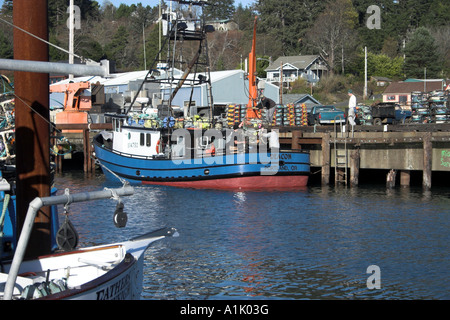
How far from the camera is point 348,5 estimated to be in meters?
85.1

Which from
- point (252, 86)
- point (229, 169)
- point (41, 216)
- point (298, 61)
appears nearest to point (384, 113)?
point (252, 86)

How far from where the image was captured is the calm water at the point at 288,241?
1159 centimetres

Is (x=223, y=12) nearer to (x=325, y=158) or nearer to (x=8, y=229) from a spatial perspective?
(x=325, y=158)

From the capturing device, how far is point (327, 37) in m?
78.8

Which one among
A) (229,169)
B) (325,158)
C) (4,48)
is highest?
(4,48)

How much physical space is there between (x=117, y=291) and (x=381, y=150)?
1999cm

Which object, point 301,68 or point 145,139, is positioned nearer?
point 145,139

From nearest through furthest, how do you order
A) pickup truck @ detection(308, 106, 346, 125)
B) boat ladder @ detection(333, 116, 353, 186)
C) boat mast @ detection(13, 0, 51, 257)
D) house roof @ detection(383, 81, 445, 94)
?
1. boat mast @ detection(13, 0, 51, 257)
2. boat ladder @ detection(333, 116, 353, 186)
3. pickup truck @ detection(308, 106, 346, 125)
4. house roof @ detection(383, 81, 445, 94)

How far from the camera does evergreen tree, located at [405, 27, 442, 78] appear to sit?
236 ft

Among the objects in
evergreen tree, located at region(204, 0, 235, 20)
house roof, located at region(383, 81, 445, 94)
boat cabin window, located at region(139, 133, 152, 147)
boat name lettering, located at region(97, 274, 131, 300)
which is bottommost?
boat name lettering, located at region(97, 274, 131, 300)

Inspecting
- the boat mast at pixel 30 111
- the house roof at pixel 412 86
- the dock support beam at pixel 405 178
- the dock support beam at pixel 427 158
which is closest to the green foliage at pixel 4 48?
the house roof at pixel 412 86
